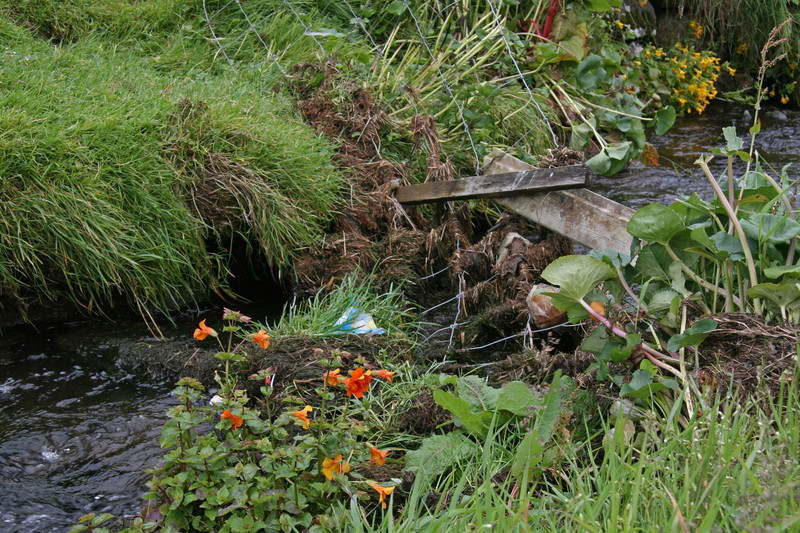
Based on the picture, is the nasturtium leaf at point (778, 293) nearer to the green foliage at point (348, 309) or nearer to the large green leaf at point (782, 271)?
the large green leaf at point (782, 271)

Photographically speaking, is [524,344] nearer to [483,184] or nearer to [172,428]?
[483,184]

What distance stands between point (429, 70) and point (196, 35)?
66.5 inches

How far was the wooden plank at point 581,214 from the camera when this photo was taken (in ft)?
9.46

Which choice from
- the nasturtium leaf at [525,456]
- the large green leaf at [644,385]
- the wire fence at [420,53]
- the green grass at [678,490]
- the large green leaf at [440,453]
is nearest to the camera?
the green grass at [678,490]

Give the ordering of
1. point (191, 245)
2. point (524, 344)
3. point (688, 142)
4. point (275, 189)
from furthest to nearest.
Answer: point (688, 142) → point (275, 189) → point (191, 245) → point (524, 344)

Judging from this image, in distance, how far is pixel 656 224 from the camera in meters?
2.06

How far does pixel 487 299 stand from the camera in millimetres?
3215

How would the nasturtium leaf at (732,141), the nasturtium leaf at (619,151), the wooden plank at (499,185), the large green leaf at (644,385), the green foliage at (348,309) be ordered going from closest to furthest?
the large green leaf at (644,385) → the nasturtium leaf at (732,141) → the green foliage at (348,309) → the wooden plank at (499,185) → the nasturtium leaf at (619,151)

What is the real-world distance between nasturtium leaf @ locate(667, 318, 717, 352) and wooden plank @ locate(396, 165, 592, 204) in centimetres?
110

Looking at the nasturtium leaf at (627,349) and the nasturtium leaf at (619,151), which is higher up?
the nasturtium leaf at (619,151)

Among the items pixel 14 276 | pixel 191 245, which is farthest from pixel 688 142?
pixel 14 276

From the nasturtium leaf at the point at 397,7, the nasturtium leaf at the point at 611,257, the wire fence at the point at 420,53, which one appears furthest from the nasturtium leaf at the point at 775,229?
the nasturtium leaf at the point at 397,7

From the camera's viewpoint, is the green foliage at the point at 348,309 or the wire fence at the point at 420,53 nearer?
the green foliage at the point at 348,309

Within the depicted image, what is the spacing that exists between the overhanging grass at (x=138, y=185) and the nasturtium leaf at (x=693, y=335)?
1930mm
